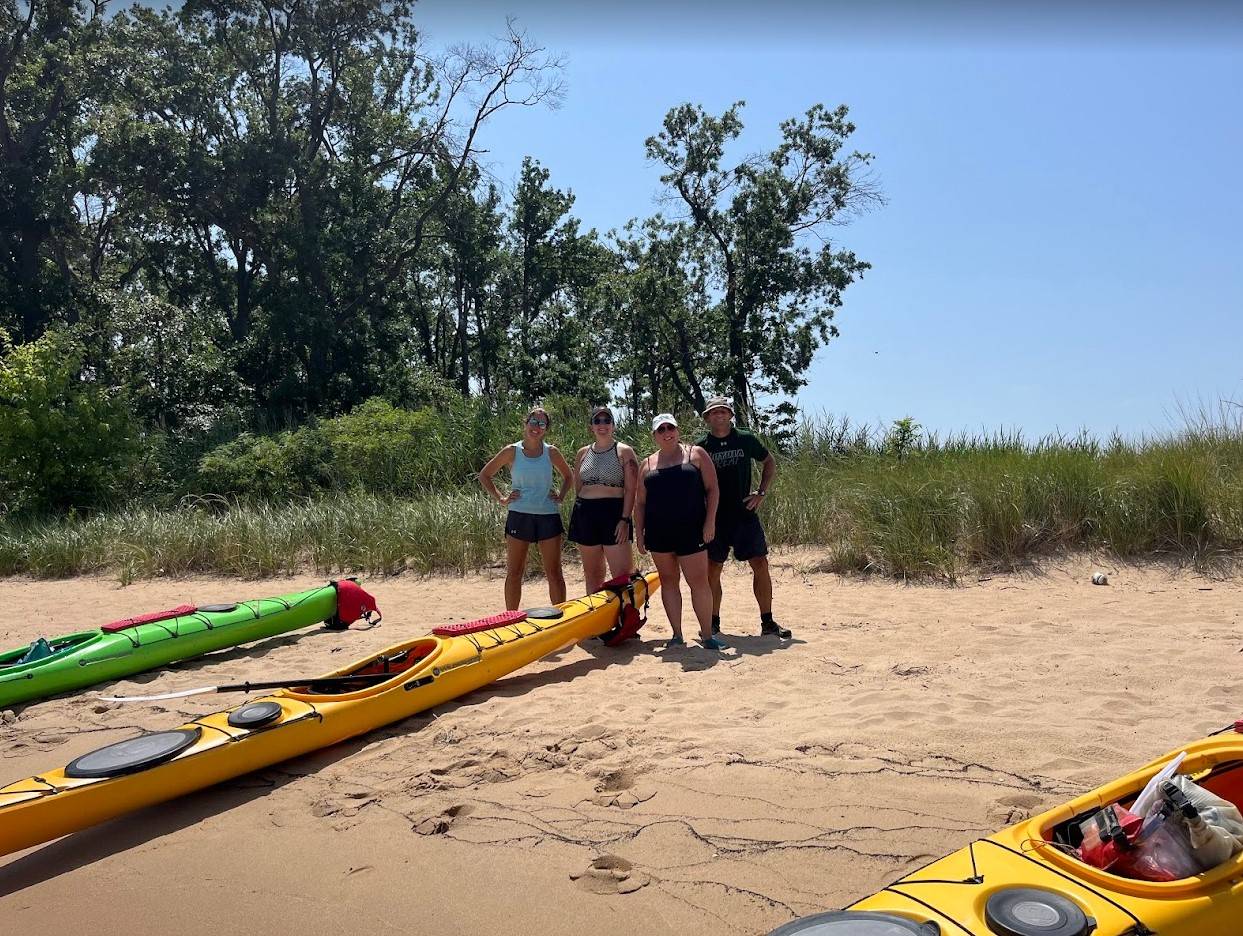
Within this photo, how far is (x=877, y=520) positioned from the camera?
9281 millimetres

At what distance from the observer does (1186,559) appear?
8.05 metres

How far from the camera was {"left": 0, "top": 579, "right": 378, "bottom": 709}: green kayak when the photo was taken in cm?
602

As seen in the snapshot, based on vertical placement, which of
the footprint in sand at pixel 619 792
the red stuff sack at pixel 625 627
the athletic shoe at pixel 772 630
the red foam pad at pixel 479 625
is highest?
the red foam pad at pixel 479 625

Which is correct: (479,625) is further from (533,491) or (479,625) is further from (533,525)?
(533,491)

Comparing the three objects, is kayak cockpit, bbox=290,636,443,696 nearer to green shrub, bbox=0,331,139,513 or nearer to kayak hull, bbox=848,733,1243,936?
kayak hull, bbox=848,733,1243,936

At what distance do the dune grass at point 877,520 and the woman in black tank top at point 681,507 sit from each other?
3241 millimetres

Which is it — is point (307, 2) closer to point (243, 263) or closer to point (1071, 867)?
point (243, 263)

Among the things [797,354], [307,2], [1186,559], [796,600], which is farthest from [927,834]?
[307,2]

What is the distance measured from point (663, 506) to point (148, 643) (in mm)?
3891

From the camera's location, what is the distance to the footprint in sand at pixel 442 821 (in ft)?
12.5

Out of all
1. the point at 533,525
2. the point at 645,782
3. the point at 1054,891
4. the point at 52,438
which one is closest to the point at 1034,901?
the point at 1054,891

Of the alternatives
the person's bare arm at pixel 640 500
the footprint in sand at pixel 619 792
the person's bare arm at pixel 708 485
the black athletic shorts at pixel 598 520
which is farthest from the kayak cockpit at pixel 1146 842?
the black athletic shorts at pixel 598 520

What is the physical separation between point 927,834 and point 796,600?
486cm

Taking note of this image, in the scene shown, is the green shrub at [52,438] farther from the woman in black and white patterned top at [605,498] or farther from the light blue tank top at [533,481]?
the woman in black and white patterned top at [605,498]
